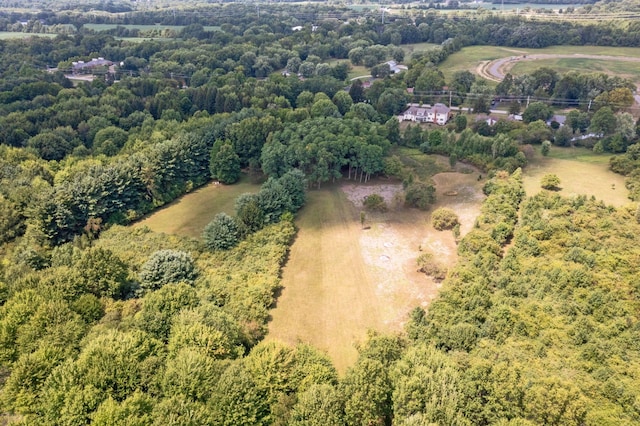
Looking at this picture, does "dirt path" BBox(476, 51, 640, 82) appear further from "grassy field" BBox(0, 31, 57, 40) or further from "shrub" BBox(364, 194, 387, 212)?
"grassy field" BBox(0, 31, 57, 40)

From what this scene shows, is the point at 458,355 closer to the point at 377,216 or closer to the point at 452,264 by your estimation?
Answer: the point at 452,264

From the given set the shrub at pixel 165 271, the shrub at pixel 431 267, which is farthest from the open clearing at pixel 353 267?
the shrub at pixel 165 271

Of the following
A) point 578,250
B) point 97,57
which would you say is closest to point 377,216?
point 578,250

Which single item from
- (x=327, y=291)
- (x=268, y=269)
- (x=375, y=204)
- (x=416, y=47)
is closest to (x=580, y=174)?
(x=375, y=204)

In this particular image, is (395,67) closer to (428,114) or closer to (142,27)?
(428,114)

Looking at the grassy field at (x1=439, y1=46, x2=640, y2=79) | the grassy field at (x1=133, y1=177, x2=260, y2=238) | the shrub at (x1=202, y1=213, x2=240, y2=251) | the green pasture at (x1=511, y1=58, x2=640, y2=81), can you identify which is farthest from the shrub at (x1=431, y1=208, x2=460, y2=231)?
the green pasture at (x1=511, y1=58, x2=640, y2=81)
